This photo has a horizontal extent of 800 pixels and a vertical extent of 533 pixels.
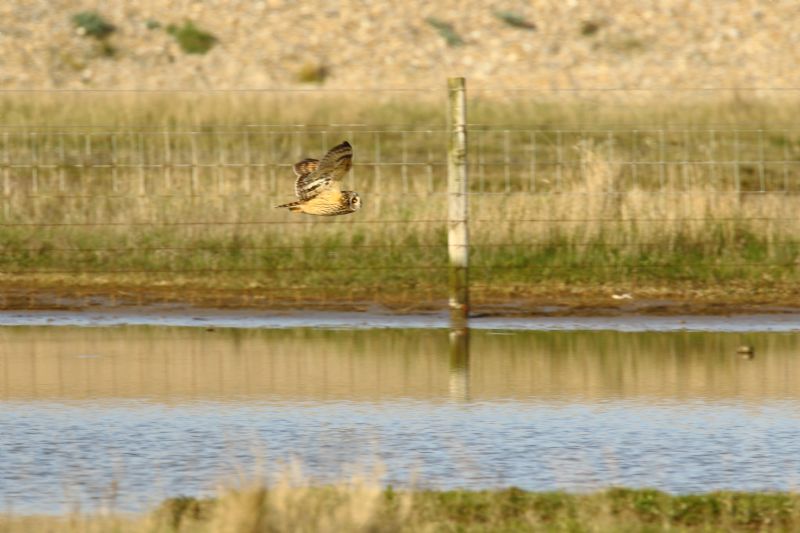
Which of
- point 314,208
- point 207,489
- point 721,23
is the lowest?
point 207,489

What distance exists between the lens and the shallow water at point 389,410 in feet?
30.8

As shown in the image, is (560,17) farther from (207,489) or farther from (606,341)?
(207,489)

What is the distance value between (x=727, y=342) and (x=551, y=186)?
8565 millimetres

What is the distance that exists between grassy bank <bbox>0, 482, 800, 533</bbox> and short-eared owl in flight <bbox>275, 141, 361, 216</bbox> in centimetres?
354

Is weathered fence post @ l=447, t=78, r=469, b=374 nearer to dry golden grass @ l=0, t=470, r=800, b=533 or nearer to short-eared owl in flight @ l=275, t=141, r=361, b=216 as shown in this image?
short-eared owl in flight @ l=275, t=141, r=361, b=216

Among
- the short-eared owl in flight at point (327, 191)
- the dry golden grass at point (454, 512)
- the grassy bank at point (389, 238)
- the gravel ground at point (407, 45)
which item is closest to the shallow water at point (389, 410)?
the dry golden grass at point (454, 512)

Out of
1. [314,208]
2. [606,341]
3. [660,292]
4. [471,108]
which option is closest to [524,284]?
[660,292]

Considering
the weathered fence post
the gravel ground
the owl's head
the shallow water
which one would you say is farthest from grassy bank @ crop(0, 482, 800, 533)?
the gravel ground

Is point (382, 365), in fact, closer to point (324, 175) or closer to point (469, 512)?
point (324, 175)

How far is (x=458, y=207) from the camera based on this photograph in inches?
624

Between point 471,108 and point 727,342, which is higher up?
point 471,108

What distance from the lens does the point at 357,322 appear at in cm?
1565

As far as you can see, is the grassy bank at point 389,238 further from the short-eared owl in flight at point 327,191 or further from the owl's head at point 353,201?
the owl's head at point 353,201

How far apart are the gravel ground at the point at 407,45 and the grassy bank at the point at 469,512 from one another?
3411cm
